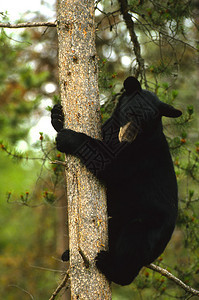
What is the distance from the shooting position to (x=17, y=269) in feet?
39.6

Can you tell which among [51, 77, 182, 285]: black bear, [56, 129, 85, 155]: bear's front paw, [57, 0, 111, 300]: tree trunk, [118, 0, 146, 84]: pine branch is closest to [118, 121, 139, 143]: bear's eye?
[51, 77, 182, 285]: black bear

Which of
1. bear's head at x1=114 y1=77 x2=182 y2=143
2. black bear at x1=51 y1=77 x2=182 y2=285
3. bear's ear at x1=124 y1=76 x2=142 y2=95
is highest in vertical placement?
bear's ear at x1=124 y1=76 x2=142 y2=95

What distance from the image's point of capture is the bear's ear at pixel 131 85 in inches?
130

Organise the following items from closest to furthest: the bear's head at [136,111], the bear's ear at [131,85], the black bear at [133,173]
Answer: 1. the black bear at [133,173]
2. the bear's head at [136,111]
3. the bear's ear at [131,85]

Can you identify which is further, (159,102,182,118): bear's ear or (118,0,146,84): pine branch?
(118,0,146,84): pine branch

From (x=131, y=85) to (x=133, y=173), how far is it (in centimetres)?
76

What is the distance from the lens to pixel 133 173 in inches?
133

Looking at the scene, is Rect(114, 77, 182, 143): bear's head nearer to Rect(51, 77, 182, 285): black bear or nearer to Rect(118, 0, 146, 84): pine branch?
Rect(51, 77, 182, 285): black bear

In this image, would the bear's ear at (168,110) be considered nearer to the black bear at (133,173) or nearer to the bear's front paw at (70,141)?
the black bear at (133,173)

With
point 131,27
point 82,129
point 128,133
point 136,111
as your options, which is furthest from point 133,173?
point 131,27

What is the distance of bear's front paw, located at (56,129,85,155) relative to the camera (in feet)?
9.48

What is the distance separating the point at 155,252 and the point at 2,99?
895cm

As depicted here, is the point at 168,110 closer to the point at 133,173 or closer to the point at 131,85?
the point at 131,85

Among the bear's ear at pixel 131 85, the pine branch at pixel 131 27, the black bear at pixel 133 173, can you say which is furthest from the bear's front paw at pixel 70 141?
the pine branch at pixel 131 27
